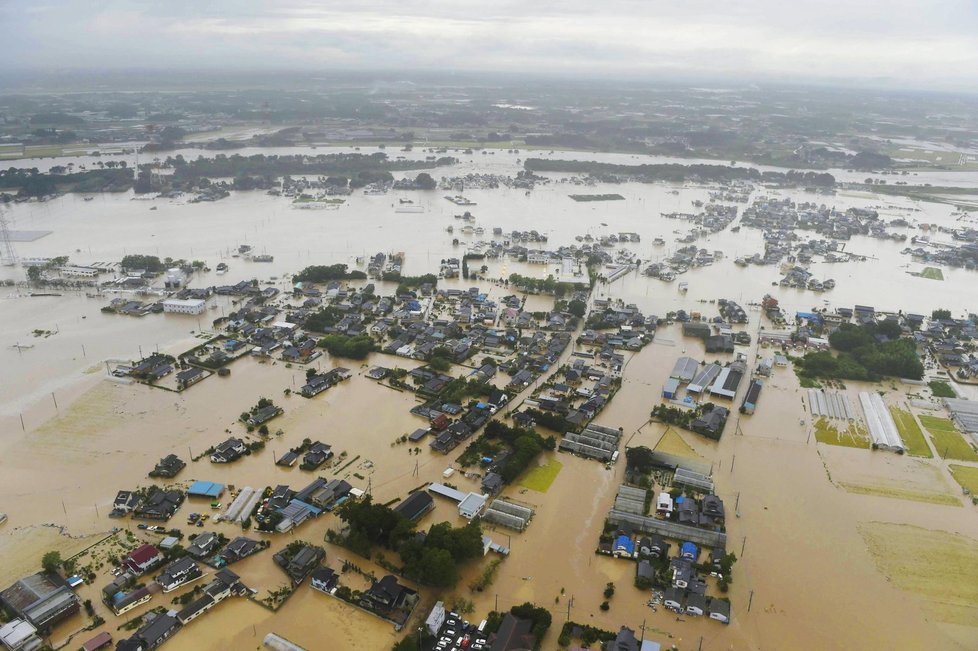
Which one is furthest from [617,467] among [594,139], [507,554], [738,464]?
[594,139]

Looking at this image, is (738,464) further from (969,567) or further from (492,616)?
(492,616)

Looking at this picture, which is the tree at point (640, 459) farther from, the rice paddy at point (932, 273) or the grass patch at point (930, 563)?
the rice paddy at point (932, 273)

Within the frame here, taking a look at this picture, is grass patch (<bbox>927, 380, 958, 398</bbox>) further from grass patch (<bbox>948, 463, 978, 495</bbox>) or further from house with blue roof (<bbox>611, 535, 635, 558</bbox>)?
house with blue roof (<bbox>611, 535, 635, 558</bbox>)

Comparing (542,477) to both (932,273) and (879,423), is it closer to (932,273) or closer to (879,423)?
(879,423)

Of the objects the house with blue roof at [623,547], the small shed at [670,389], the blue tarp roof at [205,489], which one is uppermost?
the small shed at [670,389]

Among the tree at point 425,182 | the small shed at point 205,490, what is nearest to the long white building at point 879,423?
the small shed at point 205,490

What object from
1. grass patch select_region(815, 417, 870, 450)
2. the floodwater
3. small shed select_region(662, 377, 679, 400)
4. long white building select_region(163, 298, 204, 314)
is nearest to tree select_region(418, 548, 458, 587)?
the floodwater
